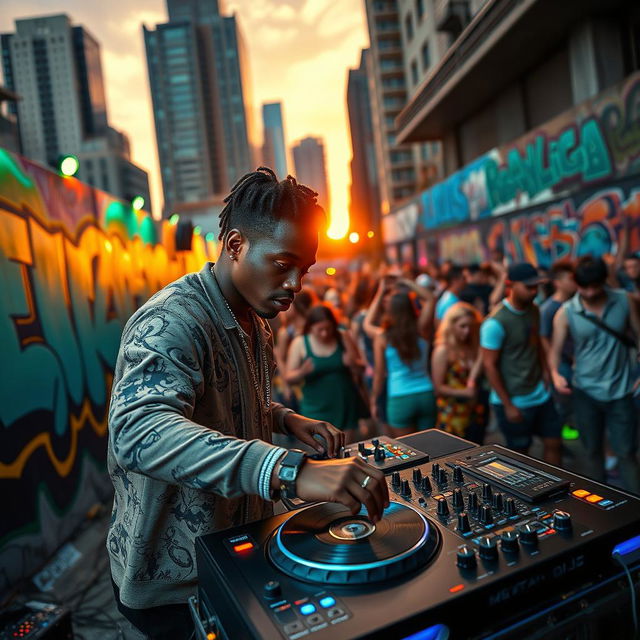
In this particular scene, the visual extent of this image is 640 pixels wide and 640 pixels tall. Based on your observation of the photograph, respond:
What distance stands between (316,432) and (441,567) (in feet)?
2.53

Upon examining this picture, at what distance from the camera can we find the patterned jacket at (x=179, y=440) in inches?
42.0

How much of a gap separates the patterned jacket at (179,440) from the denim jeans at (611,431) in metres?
3.12

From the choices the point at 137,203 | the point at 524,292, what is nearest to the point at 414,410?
the point at 524,292

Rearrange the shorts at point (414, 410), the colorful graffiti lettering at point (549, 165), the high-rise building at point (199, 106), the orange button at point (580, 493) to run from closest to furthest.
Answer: the orange button at point (580, 493)
the shorts at point (414, 410)
the colorful graffiti lettering at point (549, 165)
the high-rise building at point (199, 106)

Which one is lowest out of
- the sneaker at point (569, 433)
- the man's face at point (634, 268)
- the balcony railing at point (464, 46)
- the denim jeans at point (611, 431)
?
the sneaker at point (569, 433)

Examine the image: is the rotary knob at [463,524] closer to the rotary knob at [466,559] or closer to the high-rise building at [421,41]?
the rotary knob at [466,559]

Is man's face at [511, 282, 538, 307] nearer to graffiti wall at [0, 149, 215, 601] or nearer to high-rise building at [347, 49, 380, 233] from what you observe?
graffiti wall at [0, 149, 215, 601]

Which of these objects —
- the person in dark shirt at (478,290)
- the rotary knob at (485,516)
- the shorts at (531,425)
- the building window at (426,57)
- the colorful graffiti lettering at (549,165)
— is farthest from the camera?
the building window at (426,57)

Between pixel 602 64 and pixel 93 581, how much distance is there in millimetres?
13054

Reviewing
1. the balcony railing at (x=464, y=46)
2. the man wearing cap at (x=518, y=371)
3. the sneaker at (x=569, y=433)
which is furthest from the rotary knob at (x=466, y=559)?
the balcony railing at (x=464, y=46)

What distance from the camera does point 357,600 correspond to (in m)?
0.91

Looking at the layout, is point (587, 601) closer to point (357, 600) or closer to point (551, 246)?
point (357, 600)

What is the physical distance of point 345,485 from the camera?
103 centimetres

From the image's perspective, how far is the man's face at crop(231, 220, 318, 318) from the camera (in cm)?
140
